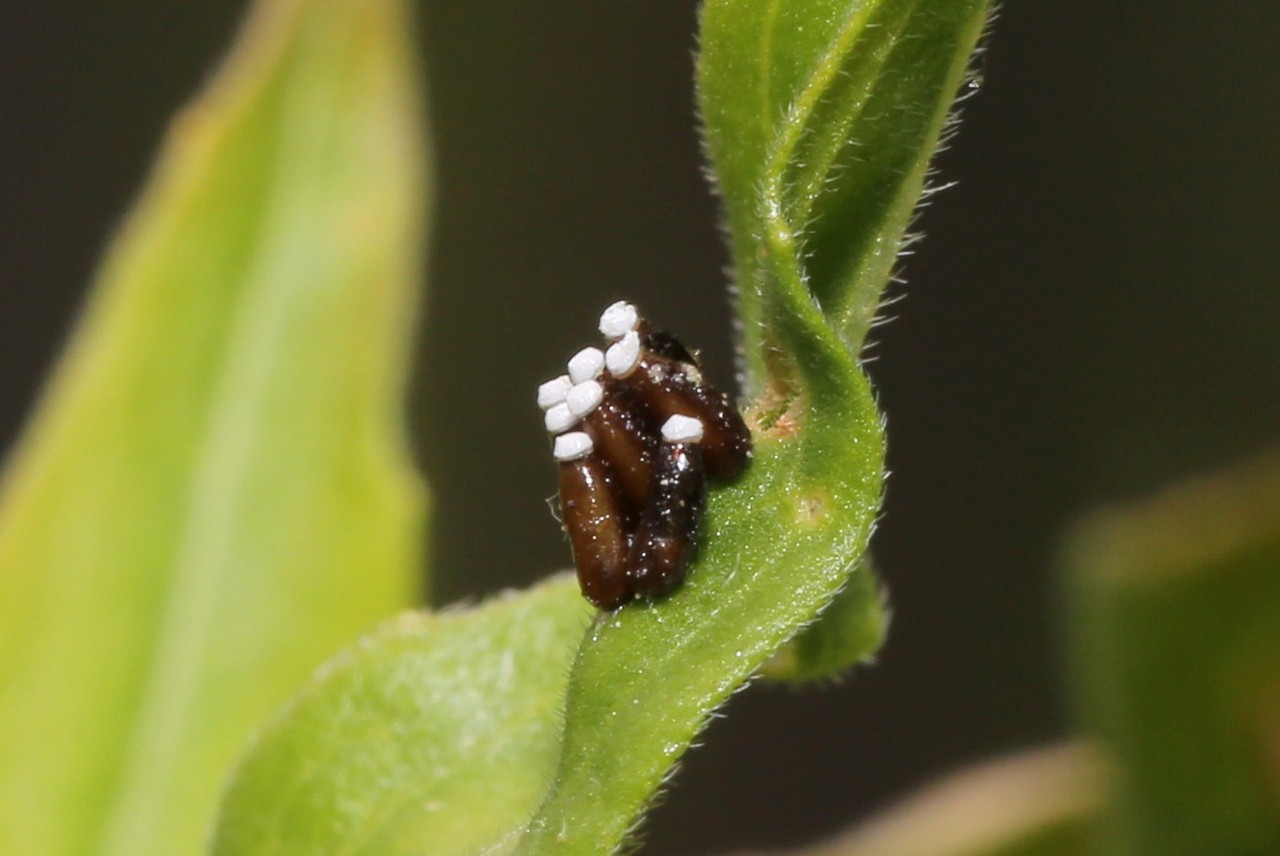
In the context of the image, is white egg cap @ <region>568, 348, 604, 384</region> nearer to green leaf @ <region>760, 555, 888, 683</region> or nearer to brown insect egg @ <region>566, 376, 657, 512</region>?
brown insect egg @ <region>566, 376, 657, 512</region>

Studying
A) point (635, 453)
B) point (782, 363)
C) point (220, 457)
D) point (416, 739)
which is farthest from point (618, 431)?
point (220, 457)

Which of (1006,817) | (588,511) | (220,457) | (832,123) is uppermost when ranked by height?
(832,123)

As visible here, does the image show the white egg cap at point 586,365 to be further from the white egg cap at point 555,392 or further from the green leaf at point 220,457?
the green leaf at point 220,457

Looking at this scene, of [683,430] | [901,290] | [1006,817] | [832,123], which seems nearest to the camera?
[832,123]

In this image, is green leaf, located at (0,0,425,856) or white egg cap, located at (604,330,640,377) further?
green leaf, located at (0,0,425,856)

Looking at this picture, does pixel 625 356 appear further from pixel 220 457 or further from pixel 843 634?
pixel 220 457

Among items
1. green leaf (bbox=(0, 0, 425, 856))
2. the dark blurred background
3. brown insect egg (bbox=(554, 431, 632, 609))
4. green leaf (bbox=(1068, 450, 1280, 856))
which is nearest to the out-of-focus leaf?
green leaf (bbox=(1068, 450, 1280, 856))

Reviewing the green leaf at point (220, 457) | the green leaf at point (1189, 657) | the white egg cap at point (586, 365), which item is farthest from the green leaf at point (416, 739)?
the green leaf at point (1189, 657)
